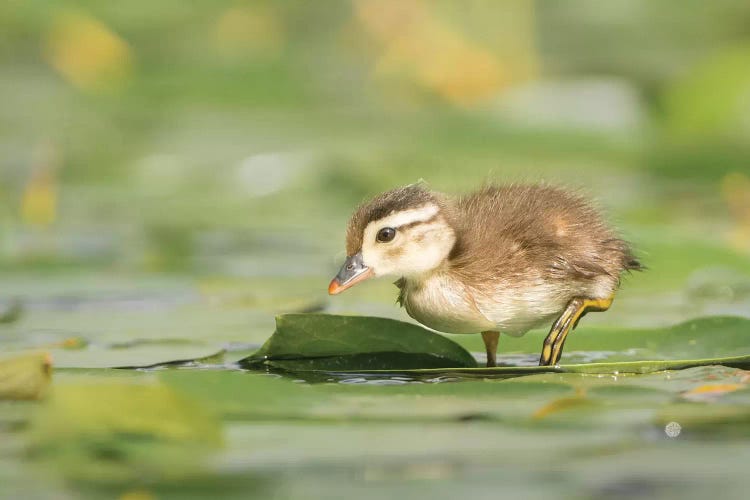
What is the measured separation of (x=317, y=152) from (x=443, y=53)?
1.87 meters

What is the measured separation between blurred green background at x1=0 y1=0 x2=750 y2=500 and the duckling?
36cm

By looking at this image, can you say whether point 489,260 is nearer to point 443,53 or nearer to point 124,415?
point 124,415

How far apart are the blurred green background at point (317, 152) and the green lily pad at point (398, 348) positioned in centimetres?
43

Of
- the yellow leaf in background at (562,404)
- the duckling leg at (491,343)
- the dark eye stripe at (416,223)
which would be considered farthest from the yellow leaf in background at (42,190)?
the yellow leaf in background at (562,404)

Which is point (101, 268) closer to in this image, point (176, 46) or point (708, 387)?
point (708, 387)

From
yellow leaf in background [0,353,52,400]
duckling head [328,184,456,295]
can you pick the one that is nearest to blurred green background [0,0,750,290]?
duckling head [328,184,456,295]

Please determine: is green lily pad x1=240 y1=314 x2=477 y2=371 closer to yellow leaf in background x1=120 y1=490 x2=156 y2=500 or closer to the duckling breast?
the duckling breast

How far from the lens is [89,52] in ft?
36.0

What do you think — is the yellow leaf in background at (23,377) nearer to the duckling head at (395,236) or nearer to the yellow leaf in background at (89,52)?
the duckling head at (395,236)

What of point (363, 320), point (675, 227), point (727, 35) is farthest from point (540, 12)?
point (363, 320)

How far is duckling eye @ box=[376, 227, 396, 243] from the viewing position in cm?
386

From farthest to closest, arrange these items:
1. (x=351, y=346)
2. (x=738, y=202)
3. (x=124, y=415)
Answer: (x=738, y=202) < (x=351, y=346) < (x=124, y=415)

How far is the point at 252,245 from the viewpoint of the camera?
6.58 m

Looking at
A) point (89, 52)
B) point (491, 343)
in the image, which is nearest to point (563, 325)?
point (491, 343)
